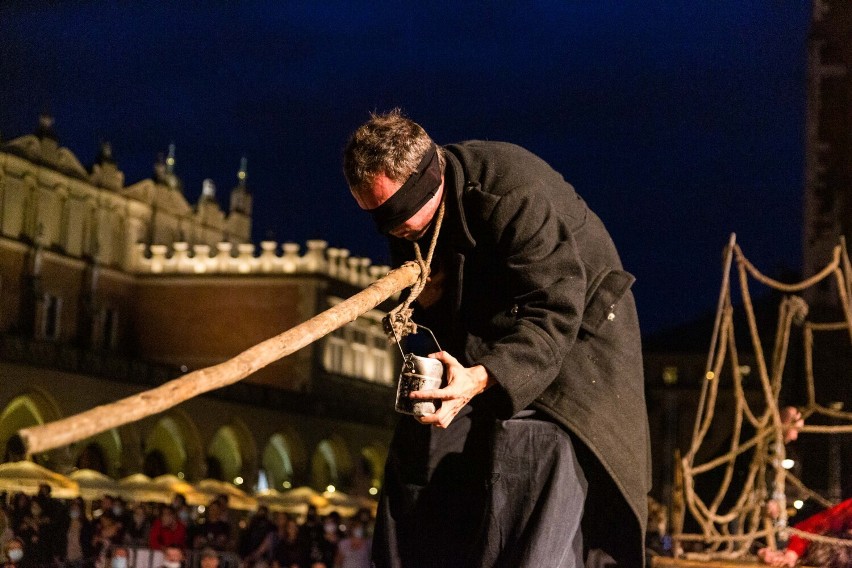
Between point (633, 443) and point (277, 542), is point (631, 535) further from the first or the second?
point (277, 542)

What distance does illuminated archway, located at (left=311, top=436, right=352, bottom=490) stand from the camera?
45719 millimetres

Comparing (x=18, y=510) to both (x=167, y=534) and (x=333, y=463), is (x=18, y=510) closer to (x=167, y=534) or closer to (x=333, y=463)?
(x=167, y=534)

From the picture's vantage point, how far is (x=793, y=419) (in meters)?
7.51

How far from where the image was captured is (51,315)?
43.4m

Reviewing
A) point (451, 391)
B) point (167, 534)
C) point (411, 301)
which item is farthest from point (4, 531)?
point (451, 391)

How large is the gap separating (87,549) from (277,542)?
2810 millimetres

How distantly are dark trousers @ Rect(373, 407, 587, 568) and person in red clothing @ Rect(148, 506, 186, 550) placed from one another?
34.9ft

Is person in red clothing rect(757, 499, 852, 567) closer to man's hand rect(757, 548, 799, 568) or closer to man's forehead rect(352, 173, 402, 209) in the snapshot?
man's hand rect(757, 548, 799, 568)

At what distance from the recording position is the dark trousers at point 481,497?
2742mm

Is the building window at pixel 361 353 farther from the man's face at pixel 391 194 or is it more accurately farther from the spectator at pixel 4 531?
the man's face at pixel 391 194

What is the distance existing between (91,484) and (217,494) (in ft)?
18.6

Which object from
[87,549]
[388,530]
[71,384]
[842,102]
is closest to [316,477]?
[71,384]

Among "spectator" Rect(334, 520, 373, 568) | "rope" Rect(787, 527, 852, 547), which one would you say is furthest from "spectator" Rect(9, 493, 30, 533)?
"rope" Rect(787, 527, 852, 547)

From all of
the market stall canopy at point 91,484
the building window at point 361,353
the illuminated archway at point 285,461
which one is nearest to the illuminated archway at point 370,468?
the illuminated archway at point 285,461
